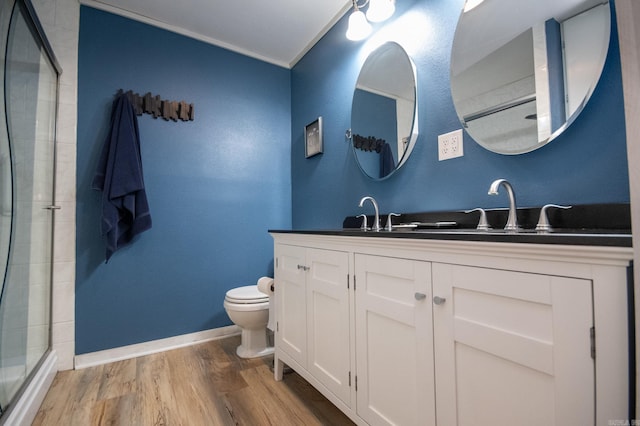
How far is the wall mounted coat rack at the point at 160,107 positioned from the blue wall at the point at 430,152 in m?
0.93

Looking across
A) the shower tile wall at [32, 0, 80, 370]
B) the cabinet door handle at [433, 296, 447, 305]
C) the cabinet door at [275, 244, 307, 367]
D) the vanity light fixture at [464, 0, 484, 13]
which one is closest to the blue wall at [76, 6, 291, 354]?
the shower tile wall at [32, 0, 80, 370]

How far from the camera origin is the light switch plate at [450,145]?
125 cm

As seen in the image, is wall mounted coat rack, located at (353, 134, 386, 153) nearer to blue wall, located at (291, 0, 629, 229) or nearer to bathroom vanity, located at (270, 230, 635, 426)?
blue wall, located at (291, 0, 629, 229)

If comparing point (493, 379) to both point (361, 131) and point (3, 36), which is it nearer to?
point (361, 131)

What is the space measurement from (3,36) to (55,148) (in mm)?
734

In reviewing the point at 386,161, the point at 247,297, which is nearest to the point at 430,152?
the point at 386,161

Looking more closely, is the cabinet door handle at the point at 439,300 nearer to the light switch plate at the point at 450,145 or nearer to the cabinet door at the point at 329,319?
the cabinet door at the point at 329,319

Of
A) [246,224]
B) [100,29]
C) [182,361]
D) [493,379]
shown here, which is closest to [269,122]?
[246,224]

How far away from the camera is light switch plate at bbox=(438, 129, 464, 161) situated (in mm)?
1251

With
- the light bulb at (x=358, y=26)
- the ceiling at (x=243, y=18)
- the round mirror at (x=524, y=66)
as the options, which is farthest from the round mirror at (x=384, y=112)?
the ceiling at (x=243, y=18)

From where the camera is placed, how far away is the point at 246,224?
243 centimetres

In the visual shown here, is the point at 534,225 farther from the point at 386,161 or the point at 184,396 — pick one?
the point at 184,396

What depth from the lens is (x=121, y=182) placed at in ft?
5.99

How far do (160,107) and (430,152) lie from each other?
197 centimetres
